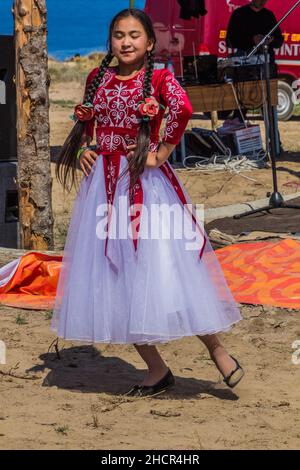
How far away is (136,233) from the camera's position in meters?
4.78

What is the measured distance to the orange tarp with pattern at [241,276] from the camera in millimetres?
6617

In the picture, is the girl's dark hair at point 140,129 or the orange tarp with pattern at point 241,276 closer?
the girl's dark hair at point 140,129

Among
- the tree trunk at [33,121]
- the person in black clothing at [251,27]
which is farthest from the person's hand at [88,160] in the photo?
the person in black clothing at [251,27]

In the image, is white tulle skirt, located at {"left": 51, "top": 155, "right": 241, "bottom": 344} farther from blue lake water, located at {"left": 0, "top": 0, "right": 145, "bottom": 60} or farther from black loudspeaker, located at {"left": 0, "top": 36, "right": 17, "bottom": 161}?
blue lake water, located at {"left": 0, "top": 0, "right": 145, "bottom": 60}

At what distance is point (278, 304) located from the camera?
641 centimetres

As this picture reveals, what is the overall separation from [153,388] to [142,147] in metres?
1.20

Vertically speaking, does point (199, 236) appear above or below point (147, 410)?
above

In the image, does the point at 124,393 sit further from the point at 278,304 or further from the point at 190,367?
the point at 278,304

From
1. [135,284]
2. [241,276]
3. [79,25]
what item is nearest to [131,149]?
[135,284]

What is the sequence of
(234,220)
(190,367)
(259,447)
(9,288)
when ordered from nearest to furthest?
(259,447), (190,367), (9,288), (234,220)

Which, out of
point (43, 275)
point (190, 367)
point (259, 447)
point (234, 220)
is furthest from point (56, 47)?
point (259, 447)

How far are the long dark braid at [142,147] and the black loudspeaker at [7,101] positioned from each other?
3.77 m

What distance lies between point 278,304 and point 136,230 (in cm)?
191

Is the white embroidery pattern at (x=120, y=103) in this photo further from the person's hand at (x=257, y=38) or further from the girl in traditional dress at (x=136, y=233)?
the person's hand at (x=257, y=38)
